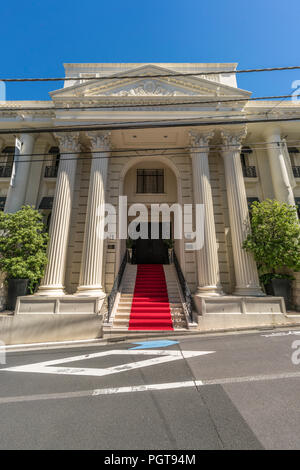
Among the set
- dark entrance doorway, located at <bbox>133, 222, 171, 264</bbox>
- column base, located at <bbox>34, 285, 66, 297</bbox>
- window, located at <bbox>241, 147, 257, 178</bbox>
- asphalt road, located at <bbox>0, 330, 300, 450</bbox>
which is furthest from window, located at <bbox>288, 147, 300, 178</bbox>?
column base, located at <bbox>34, 285, 66, 297</bbox>

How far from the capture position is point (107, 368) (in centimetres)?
450

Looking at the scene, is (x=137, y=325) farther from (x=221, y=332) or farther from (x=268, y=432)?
(x=268, y=432)

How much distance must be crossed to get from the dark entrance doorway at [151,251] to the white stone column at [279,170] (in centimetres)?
810

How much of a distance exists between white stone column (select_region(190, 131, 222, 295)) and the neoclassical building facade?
52mm

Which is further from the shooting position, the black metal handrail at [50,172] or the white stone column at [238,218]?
the black metal handrail at [50,172]

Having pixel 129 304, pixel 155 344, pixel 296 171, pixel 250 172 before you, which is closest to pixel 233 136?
pixel 250 172

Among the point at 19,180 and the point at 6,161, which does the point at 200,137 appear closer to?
the point at 19,180

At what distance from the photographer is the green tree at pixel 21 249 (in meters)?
8.97

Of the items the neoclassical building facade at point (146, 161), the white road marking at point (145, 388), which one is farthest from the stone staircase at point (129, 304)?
the white road marking at point (145, 388)

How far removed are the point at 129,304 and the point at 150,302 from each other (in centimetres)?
100

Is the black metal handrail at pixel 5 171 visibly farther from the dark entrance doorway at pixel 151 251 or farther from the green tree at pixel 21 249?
the dark entrance doorway at pixel 151 251

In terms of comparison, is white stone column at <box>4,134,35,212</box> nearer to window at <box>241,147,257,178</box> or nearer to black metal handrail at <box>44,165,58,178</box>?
black metal handrail at <box>44,165,58,178</box>
